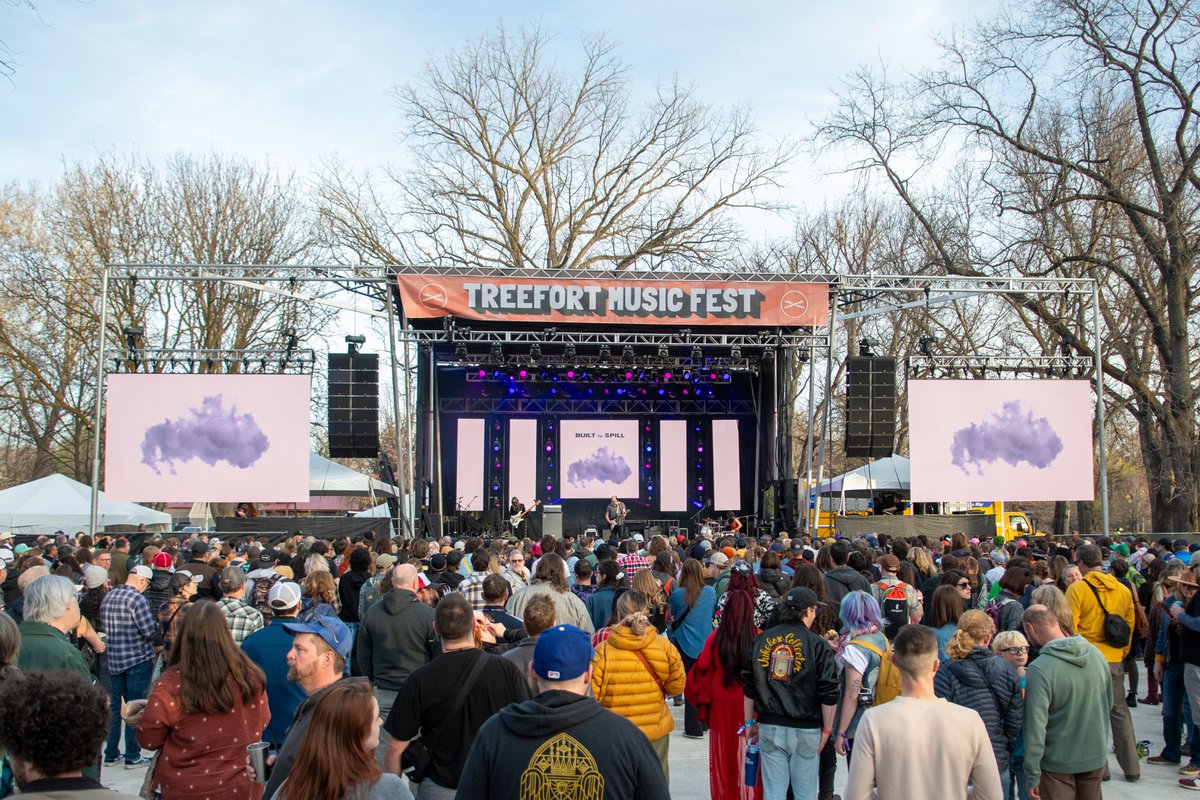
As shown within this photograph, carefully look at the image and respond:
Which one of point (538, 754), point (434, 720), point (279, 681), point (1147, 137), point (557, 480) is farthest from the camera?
point (557, 480)

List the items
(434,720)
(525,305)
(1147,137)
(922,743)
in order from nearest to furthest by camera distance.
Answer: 1. (922,743)
2. (434,720)
3. (525,305)
4. (1147,137)

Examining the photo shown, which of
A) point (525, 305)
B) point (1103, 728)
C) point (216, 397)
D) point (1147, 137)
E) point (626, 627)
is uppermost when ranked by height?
point (1147, 137)

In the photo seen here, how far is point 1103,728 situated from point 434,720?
3.04 metres

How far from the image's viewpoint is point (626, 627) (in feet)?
15.5

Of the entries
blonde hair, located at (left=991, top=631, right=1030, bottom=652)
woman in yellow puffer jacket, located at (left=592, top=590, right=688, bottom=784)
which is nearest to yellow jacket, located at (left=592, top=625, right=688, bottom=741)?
woman in yellow puffer jacket, located at (left=592, top=590, right=688, bottom=784)

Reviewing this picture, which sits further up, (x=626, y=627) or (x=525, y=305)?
(x=525, y=305)

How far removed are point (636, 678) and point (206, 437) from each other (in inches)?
571

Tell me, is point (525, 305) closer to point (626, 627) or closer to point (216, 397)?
point (216, 397)

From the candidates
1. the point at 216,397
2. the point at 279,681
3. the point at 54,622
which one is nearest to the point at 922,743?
the point at 279,681

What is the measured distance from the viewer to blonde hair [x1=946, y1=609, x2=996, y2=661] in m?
4.52

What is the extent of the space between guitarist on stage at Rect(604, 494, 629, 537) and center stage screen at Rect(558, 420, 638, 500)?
0.57 metres

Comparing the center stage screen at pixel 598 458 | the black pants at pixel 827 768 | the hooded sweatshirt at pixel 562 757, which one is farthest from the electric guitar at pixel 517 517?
the hooded sweatshirt at pixel 562 757

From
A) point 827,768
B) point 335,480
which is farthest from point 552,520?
point 827,768

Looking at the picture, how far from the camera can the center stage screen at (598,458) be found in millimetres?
22844
